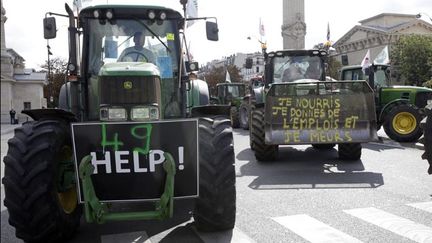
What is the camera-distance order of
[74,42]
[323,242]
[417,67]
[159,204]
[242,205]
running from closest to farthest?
1. [159,204]
2. [323,242]
3. [74,42]
4. [242,205]
5. [417,67]

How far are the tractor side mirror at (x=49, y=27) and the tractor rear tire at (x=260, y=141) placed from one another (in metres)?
5.23

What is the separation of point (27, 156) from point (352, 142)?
6575mm

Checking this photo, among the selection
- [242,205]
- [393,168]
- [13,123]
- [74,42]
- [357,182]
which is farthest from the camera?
[13,123]

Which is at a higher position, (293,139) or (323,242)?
(293,139)

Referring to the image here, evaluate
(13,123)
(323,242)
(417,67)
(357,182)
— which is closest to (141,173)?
(323,242)

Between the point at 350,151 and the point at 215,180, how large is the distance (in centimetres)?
577

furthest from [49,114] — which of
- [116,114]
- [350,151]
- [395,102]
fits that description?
[395,102]

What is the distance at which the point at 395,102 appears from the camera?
1361 cm

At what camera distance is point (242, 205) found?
21.5 feet

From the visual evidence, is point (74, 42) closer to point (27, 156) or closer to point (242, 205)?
point (27, 156)

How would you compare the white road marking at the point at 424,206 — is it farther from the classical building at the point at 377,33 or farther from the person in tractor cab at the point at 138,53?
the classical building at the point at 377,33

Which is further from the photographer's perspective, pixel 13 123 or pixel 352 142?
pixel 13 123

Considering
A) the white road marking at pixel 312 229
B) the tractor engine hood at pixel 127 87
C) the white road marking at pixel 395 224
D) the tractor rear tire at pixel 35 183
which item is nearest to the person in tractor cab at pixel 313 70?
the white road marking at pixel 395 224

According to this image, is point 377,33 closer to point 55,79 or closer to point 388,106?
point 55,79
